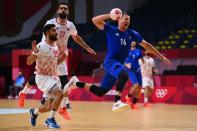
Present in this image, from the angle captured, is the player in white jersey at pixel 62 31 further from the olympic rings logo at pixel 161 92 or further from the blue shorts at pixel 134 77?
the olympic rings logo at pixel 161 92

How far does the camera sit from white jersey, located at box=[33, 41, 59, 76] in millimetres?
8141

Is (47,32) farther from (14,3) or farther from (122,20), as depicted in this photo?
(14,3)

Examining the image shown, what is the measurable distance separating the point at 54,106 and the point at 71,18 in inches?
887

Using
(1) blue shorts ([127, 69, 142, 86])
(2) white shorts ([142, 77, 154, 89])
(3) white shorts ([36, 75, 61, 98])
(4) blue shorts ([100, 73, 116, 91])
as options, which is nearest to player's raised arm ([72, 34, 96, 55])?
(4) blue shorts ([100, 73, 116, 91])

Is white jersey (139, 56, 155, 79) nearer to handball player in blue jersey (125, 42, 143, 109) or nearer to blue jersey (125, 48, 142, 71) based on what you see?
handball player in blue jersey (125, 42, 143, 109)

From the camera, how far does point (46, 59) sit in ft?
26.8

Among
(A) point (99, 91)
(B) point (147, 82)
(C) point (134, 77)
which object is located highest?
(C) point (134, 77)

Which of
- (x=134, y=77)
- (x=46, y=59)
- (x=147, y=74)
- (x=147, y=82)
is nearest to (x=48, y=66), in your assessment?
(x=46, y=59)

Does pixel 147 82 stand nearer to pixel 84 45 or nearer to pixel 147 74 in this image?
pixel 147 74

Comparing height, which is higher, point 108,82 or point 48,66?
point 48,66

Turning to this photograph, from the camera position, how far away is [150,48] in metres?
9.05

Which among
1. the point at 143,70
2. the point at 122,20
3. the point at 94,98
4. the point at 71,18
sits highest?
the point at 71,18

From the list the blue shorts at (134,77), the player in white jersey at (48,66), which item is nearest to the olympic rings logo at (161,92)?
the blue shorts at (134,77)

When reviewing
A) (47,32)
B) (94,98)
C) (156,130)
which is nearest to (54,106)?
(47,32)
